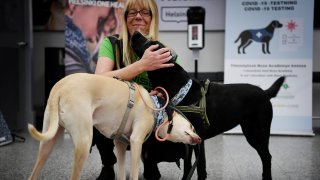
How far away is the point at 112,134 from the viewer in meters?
1.49

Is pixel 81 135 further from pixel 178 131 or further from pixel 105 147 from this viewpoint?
pixel 105 147

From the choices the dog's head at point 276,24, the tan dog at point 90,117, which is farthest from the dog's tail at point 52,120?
the dog's head at point 276,24

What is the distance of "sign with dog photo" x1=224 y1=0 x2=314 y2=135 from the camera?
12.7 ft

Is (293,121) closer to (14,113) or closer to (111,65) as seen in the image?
(111,65)

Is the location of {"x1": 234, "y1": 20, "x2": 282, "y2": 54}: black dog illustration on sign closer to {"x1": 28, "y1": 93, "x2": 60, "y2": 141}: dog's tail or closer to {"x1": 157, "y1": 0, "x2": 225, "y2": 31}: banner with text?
{"x1": 157, "y1": 0, "x2": 225, "y2": 31}: banner with text

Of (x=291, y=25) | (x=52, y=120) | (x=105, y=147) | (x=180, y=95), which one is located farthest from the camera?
(x=291, y=25)

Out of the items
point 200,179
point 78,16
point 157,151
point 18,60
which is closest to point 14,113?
point 18,60

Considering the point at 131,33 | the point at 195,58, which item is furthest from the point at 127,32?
the point at 195,58

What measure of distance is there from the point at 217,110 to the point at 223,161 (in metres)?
1.12

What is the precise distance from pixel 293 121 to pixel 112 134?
2952mm

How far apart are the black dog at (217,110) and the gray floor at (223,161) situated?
454mm

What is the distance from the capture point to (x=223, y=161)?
2828mm

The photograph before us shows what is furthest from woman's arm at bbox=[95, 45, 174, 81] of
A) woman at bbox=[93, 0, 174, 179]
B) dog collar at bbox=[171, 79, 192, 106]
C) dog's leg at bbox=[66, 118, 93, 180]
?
dog's leg at bbox=[66, 118, 93, 180]

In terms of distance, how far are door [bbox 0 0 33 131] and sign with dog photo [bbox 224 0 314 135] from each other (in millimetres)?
2240
